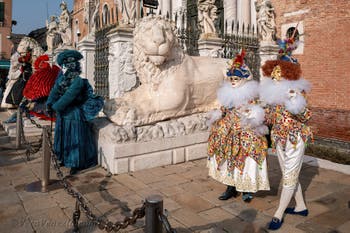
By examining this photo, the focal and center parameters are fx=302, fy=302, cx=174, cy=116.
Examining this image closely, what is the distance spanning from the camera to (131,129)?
4777 millimetres

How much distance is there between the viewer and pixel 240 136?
138 inches

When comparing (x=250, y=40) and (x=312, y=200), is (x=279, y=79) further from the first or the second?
(x=250, y=40)

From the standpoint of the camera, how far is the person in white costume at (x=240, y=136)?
3477 mm

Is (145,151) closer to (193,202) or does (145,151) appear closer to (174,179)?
(174,179)

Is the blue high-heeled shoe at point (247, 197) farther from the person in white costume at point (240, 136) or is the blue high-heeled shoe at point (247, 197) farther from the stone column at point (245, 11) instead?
the stone column at point (245, 11)

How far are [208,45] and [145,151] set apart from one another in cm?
431

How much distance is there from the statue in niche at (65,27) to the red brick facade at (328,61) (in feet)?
27.4

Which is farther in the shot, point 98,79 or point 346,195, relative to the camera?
point 98,79

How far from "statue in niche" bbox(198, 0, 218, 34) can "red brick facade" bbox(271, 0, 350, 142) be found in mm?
3595

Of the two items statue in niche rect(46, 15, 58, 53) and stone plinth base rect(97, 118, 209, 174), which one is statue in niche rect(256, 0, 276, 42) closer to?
stone plinth base rect(97, 118, 209, 174)

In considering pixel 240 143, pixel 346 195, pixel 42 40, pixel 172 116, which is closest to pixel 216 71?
pixel 172 116

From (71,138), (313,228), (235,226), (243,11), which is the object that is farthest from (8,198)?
(243,11)

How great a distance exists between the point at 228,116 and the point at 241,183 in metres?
0.80

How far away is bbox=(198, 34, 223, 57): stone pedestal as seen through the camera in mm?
8102
